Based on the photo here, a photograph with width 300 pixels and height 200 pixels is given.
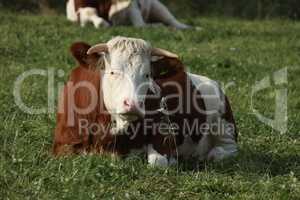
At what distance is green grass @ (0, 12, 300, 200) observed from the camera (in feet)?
19.6

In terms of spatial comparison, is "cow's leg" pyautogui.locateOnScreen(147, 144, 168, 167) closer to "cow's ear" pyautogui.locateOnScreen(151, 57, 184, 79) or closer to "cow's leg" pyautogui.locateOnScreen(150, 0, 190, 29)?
"cow's ear" pyautogui.locateOnScreen(151, 57, 184, 79)

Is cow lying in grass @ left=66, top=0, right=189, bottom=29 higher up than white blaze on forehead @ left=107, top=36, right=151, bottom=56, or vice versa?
cow lying in grass @ left=66, top=0, right=189, bottom=29

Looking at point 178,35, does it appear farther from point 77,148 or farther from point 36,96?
point 77,148

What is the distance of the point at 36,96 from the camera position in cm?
984

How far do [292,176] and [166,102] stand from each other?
1168 mm

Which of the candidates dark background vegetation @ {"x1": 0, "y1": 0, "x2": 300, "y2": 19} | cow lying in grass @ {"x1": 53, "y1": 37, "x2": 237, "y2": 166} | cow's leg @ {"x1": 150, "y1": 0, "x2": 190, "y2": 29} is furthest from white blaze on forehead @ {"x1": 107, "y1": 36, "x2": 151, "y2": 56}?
dark background vegetation @ {"x1": 0, "y1": 0, "x2": 300, "y2": 19}

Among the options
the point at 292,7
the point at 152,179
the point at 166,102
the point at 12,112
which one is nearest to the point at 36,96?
the point at 12,112

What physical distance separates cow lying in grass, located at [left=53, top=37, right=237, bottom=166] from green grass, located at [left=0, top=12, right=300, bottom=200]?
0.67ft

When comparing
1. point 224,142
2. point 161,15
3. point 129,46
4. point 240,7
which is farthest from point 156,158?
point 240,7

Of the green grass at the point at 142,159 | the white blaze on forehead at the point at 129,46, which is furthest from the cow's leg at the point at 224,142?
the white blaze on forehead at the point at 129,46

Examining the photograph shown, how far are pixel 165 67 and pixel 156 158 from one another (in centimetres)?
78

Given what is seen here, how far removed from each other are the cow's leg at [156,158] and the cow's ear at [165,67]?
612 mm

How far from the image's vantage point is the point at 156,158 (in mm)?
6730

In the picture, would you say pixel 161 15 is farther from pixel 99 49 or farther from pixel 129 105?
pixel 129 105
